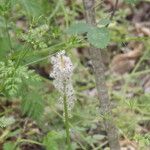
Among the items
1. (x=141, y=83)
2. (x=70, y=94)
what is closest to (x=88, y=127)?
(x=141, y=83)

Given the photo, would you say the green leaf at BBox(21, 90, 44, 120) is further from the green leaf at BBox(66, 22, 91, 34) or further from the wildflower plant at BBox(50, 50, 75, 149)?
the green leaf at BBox(66, 22, 91, 34)

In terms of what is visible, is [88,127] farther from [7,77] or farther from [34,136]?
[7,77]

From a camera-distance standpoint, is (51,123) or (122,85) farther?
(122,85)

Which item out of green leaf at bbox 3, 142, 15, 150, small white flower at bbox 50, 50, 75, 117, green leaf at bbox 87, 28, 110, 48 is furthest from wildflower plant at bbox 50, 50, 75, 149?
green leaf at bbox 3, 142, 15, 150

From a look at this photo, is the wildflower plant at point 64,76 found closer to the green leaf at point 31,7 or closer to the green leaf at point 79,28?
the green leaf at point 79,28

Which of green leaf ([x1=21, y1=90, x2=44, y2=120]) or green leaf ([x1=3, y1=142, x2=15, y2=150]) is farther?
green leaf ([x1=21, y1=90, x2=44, y2=120])

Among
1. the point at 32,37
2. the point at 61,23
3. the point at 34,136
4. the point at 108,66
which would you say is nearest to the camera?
the point at 32,37
